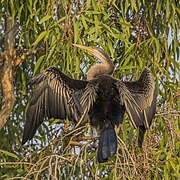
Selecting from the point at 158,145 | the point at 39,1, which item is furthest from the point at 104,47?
the point at 158,145

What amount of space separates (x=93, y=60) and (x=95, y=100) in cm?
55

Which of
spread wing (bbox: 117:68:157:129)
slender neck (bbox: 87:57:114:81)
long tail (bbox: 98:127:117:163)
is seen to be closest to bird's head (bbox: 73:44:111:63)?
slender neck (bbox: 87:57:114:81)

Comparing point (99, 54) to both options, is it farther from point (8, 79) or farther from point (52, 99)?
point (8, 79)

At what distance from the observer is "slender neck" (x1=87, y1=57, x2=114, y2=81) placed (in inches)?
141

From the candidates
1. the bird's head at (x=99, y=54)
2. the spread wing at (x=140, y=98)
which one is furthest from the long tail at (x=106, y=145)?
the bird's head at (x=99, y=54)

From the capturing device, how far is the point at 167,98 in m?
3.72

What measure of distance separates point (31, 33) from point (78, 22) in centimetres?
75

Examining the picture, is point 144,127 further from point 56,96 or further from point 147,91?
point 56,96

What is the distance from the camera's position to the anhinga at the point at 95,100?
10.6ft

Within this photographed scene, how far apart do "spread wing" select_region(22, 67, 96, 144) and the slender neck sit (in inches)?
9.1

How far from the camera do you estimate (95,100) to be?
3260 mm

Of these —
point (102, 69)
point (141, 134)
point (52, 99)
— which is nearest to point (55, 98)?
point (52, 99)

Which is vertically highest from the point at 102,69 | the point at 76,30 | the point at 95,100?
the point at 76,30

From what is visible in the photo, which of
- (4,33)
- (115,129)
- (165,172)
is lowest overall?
(165,172)
